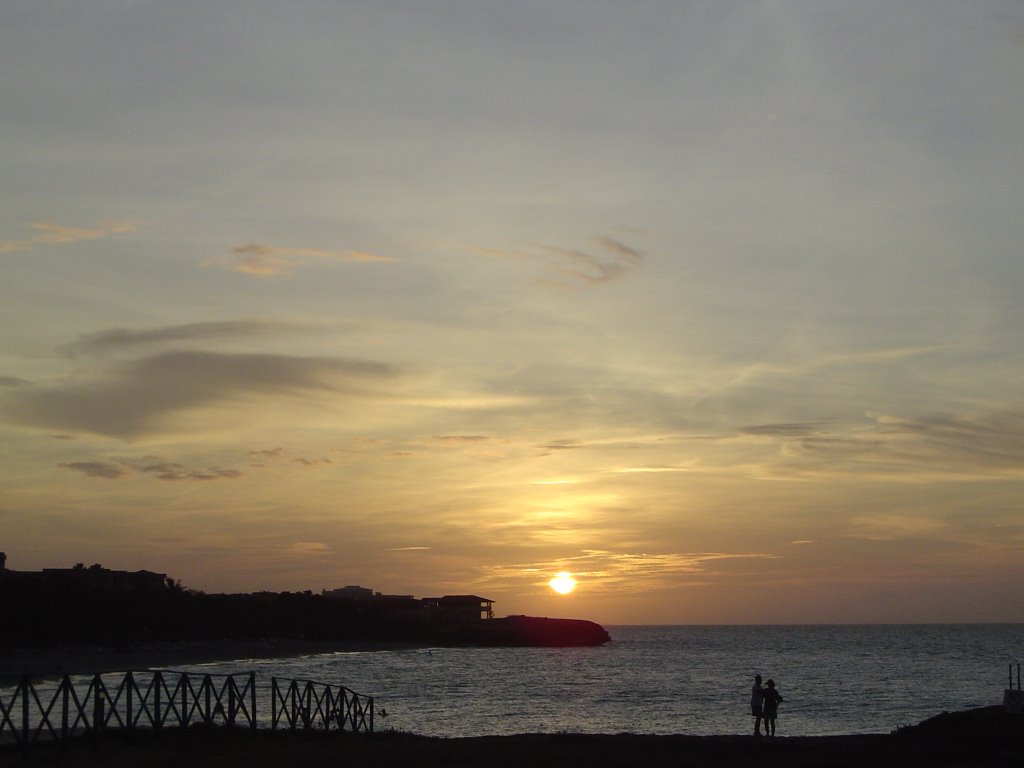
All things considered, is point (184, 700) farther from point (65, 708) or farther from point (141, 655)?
point (141, 655)

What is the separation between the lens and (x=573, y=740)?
2934 centimetres

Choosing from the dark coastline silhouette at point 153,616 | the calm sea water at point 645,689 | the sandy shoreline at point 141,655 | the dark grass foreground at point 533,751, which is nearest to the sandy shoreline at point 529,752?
the dark grass foreground at point 533,751

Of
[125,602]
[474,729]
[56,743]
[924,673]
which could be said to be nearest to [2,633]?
[125,602]

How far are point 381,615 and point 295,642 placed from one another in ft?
152

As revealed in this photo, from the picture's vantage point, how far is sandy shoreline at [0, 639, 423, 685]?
249 ft

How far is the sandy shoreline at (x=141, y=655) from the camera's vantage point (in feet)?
249

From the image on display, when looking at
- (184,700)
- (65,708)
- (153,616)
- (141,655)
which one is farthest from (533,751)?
(153,616)

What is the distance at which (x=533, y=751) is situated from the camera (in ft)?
87.8

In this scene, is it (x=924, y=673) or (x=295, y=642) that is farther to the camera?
(x=295, y=642)

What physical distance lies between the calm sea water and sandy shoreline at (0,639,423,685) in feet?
15.0

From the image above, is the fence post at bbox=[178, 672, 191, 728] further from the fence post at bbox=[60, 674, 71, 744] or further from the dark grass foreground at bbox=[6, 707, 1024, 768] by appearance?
the fence post at bbox=[60, 674, 71, 744]

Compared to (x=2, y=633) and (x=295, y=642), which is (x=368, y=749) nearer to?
(x=2, y=633)

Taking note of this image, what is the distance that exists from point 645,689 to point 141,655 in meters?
47.0

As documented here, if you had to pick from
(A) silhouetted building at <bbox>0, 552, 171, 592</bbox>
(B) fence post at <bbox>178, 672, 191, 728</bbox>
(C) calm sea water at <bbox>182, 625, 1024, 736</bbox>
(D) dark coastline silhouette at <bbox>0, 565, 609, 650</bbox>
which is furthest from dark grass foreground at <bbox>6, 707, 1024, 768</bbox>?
(A) silhouetted building at <bbox>0, 552, 171, 592</bbox>
